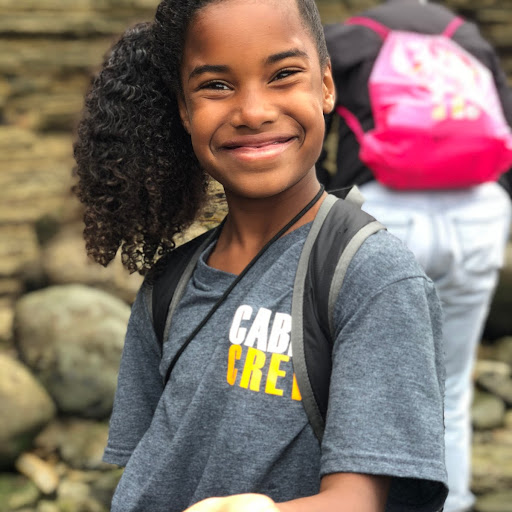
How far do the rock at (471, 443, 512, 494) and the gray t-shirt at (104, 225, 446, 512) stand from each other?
8.75 ft

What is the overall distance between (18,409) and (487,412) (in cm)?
238

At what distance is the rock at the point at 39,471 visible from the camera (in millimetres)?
3637

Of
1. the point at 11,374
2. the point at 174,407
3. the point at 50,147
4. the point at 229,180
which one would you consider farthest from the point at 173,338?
the point at 50,147

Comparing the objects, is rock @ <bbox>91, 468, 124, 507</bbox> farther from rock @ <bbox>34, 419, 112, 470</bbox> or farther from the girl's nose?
the girl's nose

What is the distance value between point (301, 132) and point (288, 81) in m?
0.08

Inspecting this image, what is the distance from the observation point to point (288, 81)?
51.4 inches

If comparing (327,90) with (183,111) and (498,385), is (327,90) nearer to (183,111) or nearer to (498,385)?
(183,111)

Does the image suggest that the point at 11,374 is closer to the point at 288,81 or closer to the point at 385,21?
the point at 385,21

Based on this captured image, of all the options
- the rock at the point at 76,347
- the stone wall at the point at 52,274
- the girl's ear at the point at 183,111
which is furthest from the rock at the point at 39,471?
the girl's ear at the point at 183,111

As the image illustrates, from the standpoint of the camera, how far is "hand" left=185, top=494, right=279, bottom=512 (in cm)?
97

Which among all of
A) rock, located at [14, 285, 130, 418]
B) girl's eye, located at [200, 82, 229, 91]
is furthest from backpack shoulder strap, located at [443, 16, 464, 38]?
rock, located at [14, 285, 130, 418]

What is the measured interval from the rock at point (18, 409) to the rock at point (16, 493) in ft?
0.33

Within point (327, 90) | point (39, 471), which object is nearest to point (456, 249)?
point (327, 90)

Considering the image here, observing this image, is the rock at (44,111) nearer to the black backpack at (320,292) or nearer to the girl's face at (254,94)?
the girl's face at (254,94)
